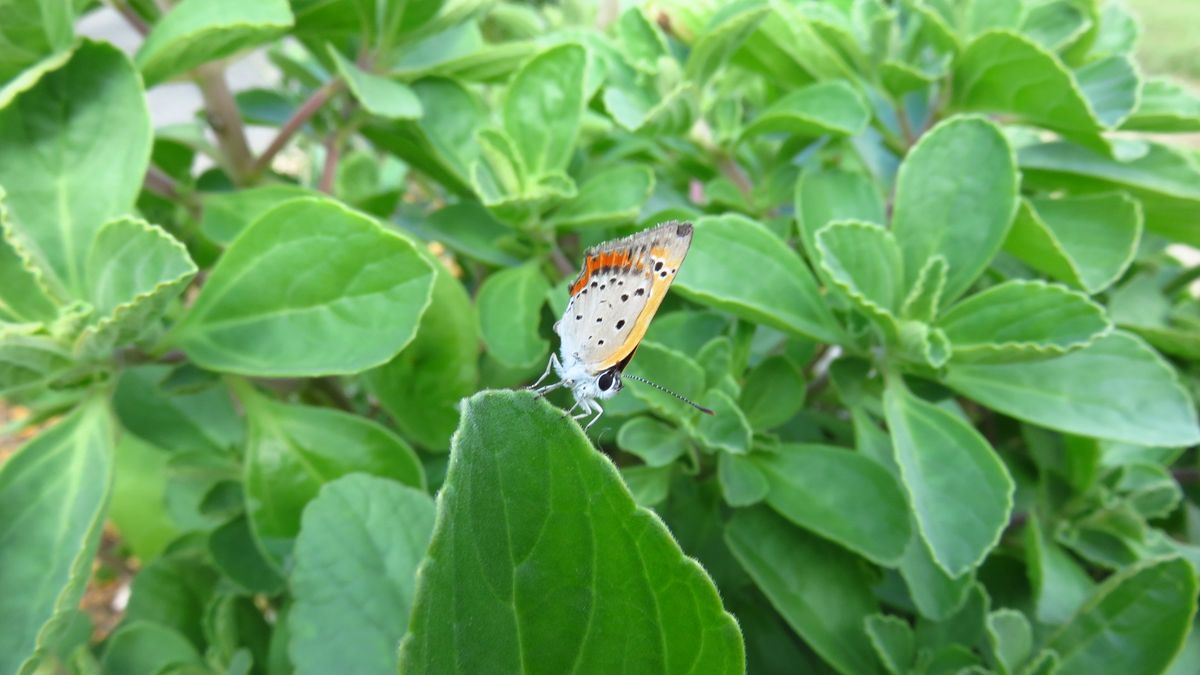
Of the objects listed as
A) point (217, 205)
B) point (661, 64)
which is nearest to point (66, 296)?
point (217, 205)

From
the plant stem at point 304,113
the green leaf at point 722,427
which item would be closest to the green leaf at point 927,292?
the green leaf at point 722,427

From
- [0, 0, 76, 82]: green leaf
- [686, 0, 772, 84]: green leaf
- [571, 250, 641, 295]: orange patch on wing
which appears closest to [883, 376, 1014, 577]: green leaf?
[571, 250, 641, 295]: orange patch on wing

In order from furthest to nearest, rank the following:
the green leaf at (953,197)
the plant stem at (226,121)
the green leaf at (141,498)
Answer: the green leaf at (141,498) → the plant stem at (226,121) → the green leaf at (953,197)

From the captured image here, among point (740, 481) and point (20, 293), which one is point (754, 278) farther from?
point (20, 293)

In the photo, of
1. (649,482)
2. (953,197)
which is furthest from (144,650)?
(953,197)

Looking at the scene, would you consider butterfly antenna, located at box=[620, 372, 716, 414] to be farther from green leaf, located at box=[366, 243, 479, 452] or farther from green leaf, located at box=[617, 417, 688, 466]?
green leaf, located at box=[366, 243, 479, 452]

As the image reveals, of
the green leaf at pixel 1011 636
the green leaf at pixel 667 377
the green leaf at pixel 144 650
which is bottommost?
the green leaf at pixel 144 650

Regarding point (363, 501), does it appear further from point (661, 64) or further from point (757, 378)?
point (661, 64)

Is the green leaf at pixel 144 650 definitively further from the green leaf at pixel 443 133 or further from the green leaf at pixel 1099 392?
the green leaf at pixel 1099 392
